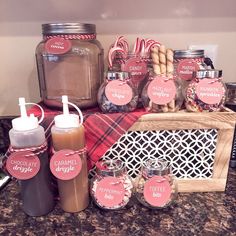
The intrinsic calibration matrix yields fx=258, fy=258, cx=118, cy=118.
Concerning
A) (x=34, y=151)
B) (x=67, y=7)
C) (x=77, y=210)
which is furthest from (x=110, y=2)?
(x=77, y=210)

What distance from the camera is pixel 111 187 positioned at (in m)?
0.66

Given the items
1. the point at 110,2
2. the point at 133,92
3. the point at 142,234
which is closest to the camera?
the point at 142,234

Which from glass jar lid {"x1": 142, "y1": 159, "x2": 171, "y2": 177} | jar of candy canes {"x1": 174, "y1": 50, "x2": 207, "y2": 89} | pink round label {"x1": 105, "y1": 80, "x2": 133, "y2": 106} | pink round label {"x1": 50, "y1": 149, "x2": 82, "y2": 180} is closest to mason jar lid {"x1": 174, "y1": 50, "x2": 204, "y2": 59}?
jar of candy canes {"x1": 174, "y1": 50, "x2": 207, "y2": 89}

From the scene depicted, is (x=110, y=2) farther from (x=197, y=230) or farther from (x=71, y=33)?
(x=197, y=230)

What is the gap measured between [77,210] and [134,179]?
18 centimetres

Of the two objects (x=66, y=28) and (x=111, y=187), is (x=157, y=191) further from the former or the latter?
(x=66, y=28)

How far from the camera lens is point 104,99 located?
716mm

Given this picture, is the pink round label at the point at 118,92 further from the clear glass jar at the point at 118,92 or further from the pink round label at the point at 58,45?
the pink round label at the point at 58,45

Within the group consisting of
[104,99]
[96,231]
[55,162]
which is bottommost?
[96,231]

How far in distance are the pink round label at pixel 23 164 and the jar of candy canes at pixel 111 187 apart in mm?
161

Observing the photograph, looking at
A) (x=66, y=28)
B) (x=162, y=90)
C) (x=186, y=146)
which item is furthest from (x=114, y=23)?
(x=186, y=146)

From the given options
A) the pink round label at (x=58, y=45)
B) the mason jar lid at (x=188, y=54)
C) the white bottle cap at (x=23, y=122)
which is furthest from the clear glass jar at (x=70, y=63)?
the mason jar lid at (x=188, y=54)

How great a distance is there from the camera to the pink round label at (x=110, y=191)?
2.15 ft

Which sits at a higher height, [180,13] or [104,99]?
[180,13]
